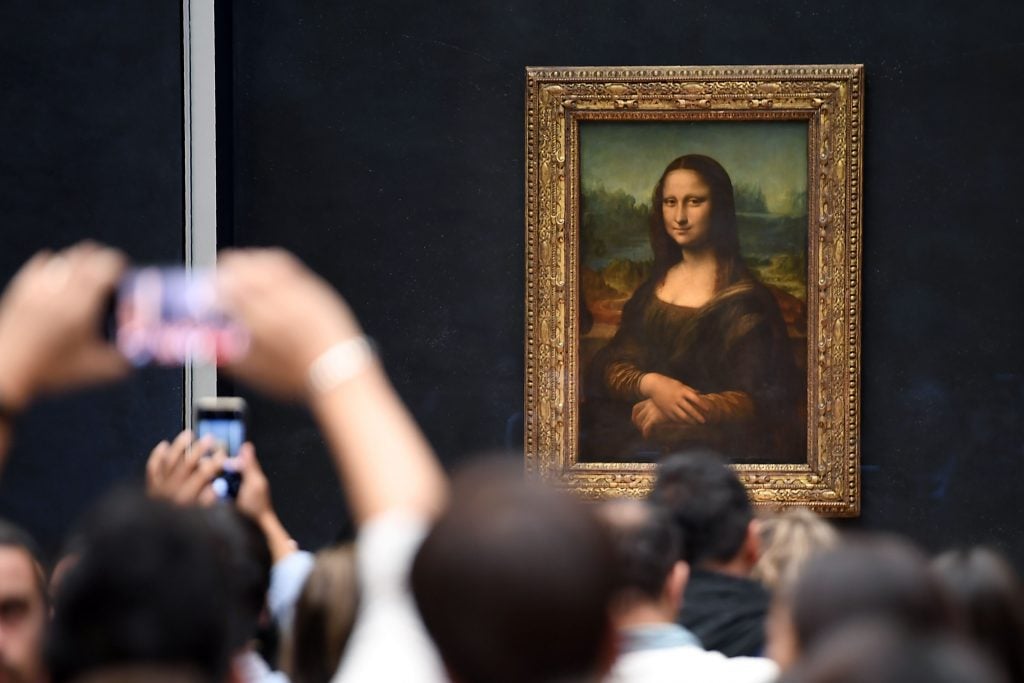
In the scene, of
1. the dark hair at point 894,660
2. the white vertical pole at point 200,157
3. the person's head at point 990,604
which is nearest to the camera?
the dark hair at point 894,660

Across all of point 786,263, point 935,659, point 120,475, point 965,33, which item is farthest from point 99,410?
point 935,659

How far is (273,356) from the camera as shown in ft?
6.52

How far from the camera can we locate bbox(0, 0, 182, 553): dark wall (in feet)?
27.4

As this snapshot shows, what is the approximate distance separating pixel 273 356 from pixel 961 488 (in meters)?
8.13

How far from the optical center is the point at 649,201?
932 cm

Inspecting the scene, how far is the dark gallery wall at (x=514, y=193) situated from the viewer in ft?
30.6

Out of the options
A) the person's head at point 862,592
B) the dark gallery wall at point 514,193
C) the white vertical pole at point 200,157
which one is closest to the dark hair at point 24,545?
the person's head at point 862,592

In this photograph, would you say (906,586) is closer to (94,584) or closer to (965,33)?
(94,584)

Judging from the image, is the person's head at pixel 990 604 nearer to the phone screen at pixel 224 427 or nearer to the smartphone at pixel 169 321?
the smartphone at pixel 169 321

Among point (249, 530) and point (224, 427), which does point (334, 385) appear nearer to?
point (249, 530)

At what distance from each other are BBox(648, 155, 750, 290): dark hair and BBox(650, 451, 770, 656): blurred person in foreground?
14.1 feet

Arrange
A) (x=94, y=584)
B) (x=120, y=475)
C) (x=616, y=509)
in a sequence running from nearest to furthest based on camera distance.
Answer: (x=94, y=584)
(x=616, y=509)
(x=120, y=475)

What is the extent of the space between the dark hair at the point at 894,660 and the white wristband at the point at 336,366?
752 millimetres

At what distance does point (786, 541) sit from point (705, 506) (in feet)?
0.98
